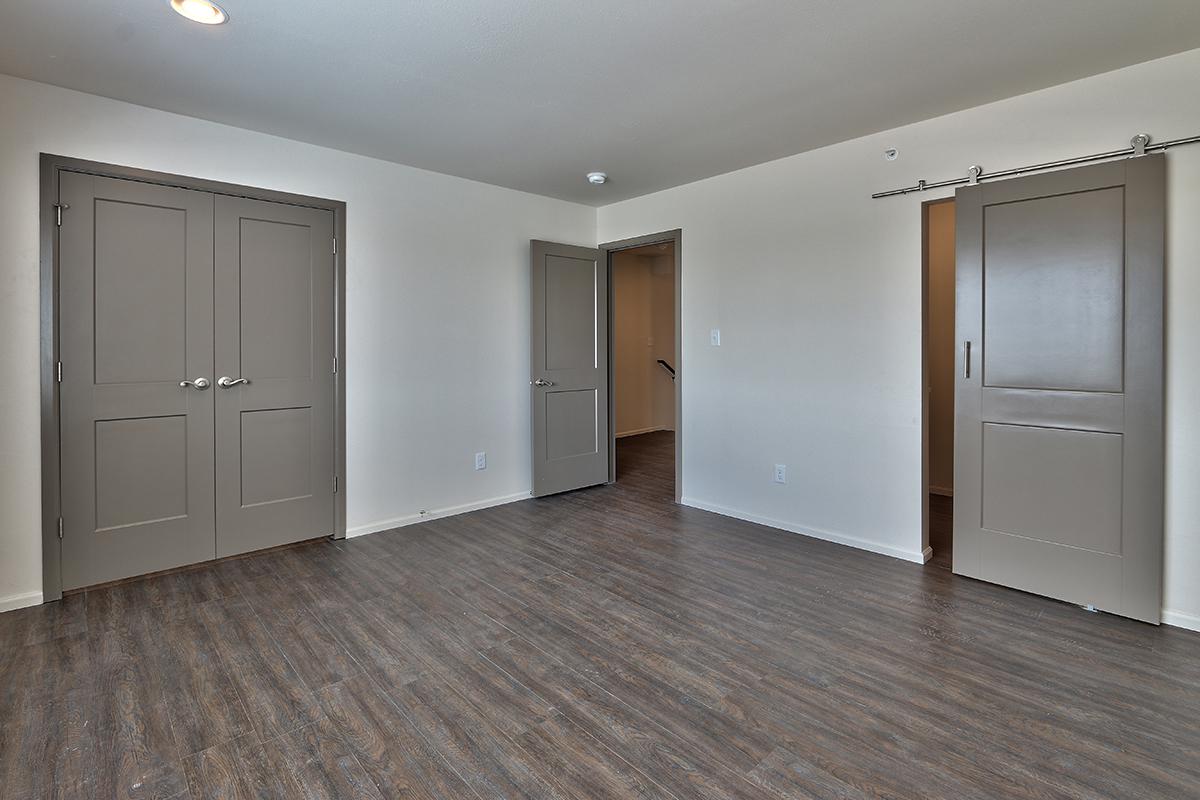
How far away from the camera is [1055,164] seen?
2879 millimetres

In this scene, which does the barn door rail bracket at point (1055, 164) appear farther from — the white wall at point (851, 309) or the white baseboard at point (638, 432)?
the white baseboard at point (638, 432)

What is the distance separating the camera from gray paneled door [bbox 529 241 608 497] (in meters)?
4.89

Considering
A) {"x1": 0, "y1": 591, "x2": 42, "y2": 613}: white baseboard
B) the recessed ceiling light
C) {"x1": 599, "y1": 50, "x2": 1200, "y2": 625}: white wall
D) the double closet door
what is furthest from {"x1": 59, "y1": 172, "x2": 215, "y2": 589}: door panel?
{"x1": 599, "y1": 50, "x2": 1200, "y2": 625}: white wall

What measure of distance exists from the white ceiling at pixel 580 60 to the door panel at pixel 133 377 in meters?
0.61

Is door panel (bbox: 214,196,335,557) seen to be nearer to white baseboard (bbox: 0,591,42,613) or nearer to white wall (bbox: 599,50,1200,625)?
white baseboard (bbox: 0,591,42,613)

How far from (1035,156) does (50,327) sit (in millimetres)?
4870

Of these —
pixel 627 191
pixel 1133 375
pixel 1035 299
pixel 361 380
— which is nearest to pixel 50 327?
pixel 361 380

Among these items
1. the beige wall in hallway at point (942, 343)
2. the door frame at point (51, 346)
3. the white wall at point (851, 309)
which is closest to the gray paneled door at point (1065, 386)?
the white wall at point (851, 309)

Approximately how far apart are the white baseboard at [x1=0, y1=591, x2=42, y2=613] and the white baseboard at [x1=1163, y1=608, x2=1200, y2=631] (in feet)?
17.1

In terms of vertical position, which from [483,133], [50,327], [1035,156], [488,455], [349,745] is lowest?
[349,745]

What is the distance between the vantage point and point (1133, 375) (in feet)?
8.70

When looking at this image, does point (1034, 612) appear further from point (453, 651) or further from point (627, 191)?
point (627, 191)

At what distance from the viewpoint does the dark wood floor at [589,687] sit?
1718 mm

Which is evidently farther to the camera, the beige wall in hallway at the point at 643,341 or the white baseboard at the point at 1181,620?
the beige wall in hallway at the point at 643,341
